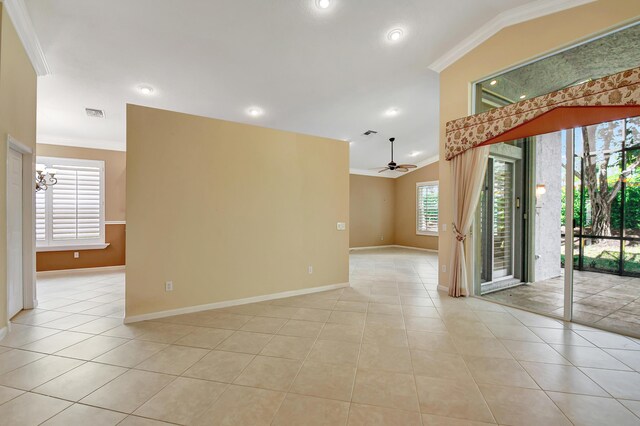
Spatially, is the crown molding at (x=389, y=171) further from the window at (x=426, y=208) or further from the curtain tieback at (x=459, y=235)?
the curtain tieback at (x=459, y=235)

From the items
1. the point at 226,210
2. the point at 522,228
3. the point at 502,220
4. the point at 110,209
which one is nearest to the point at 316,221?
the point at 226,210

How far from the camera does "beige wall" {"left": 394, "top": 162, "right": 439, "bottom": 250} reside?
9.31 metres

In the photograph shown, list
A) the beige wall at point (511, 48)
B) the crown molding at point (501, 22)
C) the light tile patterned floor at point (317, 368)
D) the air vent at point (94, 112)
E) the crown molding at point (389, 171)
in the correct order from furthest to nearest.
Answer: the crown molding at point (389, 171)
the air vent at point (94, 112)
the crown molding at point (501, 22)
the beige wall at point (511, 48)
the light tile patterned floor at point (317, 368)

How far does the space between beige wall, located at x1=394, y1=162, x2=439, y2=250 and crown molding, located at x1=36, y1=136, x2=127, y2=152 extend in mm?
8922

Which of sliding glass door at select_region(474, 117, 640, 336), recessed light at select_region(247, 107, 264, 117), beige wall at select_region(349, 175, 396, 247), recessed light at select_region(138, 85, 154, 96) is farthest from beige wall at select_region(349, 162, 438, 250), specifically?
recessed light at select_region(138, 85, 154, 96)

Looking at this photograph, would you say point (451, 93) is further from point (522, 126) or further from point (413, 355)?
point (413, 355)

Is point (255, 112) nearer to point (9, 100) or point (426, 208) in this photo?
point (9, 100)

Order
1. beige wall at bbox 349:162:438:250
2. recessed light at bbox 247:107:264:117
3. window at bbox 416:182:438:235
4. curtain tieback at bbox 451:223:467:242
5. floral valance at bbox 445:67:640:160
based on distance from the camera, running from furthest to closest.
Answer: beige wall at bbox 349:162:438:250 → window at bbox 416:182:438:235 → recessed light at bbox 247:107:264:117 → curtain tieback at bbox 451:223:467:242 → floral valance at bbox 445:67:640:160

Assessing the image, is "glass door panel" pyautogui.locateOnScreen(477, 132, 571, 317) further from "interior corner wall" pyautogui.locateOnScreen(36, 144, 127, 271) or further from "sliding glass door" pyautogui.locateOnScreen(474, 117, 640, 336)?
"interior corner wall" pyautogui.locateOnScreen(36, 144, 127, 271)

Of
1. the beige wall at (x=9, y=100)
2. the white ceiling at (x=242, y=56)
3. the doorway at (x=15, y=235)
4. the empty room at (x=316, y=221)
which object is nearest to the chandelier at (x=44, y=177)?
→ the empty room at (x=316, y=221)

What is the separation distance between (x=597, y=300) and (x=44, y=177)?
9.49m

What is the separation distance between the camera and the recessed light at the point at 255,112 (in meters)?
5.02

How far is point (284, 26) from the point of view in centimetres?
325

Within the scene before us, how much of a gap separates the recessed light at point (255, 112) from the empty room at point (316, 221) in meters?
0.07
